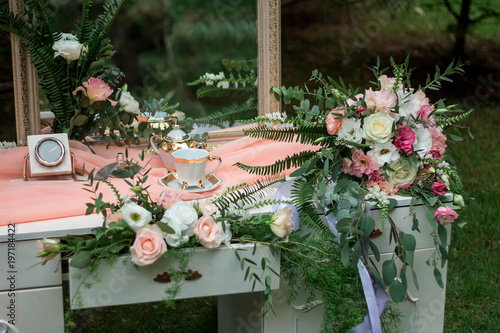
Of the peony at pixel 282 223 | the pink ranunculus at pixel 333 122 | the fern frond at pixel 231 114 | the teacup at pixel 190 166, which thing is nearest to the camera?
the peony at pixel 282 223

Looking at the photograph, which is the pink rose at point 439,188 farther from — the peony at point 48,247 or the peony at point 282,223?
the peony at point 48,247

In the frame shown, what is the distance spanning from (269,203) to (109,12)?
860 millimetres

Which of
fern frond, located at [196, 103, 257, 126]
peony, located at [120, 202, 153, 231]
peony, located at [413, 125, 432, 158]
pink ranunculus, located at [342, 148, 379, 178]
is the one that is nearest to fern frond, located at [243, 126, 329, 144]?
pink ranunculus, located at [342, 148, 379, 178]

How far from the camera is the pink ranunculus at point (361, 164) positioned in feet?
5.42

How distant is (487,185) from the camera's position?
12.8 ft

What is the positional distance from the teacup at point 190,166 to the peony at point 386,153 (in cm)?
49

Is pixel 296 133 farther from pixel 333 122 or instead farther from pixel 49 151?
pixel 49 151

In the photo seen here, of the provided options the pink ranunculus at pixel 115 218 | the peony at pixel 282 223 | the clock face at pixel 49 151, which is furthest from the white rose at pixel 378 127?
the clock face at pixel 49 151

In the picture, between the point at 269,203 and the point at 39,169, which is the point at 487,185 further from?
the point at 39,169

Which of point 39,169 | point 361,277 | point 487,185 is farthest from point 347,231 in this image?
point 487,185

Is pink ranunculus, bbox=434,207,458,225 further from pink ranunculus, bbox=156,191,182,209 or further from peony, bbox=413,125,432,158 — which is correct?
pink ranunculus, bbox=156,191,182,209

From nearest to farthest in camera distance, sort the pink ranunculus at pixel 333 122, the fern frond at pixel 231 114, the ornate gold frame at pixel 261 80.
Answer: the pink ranunculus at pixel 333 122 → the ornate gold frame at pixel 261 80 → the fern frond at pixel 231 114

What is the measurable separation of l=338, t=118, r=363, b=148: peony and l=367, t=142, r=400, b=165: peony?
2.0 inches

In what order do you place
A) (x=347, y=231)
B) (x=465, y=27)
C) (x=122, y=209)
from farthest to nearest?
(x=465, y=27), (x=347, y=231), (x=122, y=209)
